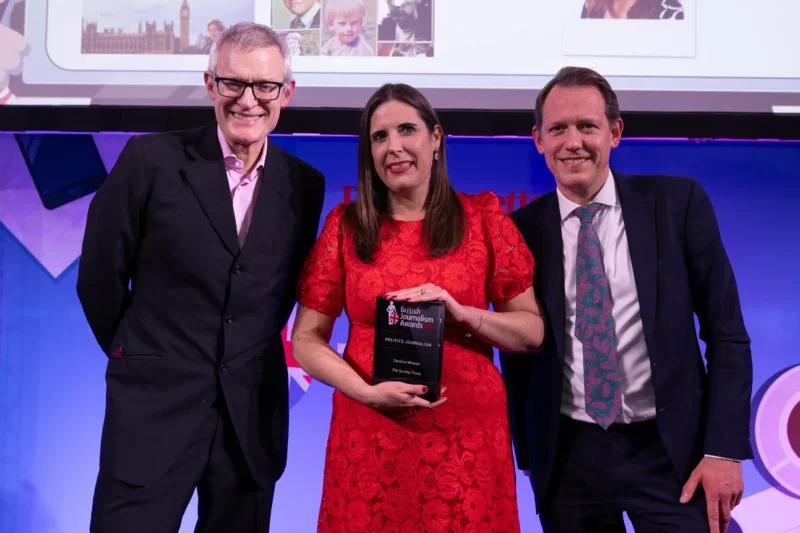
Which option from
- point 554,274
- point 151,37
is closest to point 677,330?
point 554,274

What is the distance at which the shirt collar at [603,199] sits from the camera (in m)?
2.03

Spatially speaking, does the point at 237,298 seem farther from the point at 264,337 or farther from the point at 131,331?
the point at 131,331

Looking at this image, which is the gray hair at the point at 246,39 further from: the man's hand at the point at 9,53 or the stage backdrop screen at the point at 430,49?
the man's hand at the point at 9,53

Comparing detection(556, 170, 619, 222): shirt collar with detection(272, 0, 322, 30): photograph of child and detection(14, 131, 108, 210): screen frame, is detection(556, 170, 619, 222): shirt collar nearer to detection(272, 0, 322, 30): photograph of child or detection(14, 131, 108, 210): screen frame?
detection(272, 0, 322, 30): photograph of child

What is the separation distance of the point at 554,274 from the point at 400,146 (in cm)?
56

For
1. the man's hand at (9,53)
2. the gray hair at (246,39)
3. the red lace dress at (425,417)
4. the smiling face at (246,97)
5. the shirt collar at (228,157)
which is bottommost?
the red lace dress at (425,417)

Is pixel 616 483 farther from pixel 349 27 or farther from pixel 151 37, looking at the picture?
pixel 151 37

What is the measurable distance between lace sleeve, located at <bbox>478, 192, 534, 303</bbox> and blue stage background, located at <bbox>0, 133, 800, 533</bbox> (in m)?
1.30

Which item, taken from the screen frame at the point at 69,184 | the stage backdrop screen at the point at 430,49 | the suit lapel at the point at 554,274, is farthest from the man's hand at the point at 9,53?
the suit lapel at the point at 554,274

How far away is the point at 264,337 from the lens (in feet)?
6.41

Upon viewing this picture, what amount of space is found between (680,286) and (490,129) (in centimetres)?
115

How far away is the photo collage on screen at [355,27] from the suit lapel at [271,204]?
88 centimetres

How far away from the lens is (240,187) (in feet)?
6.51

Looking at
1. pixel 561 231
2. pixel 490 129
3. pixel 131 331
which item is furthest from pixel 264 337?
pixel 490 129
